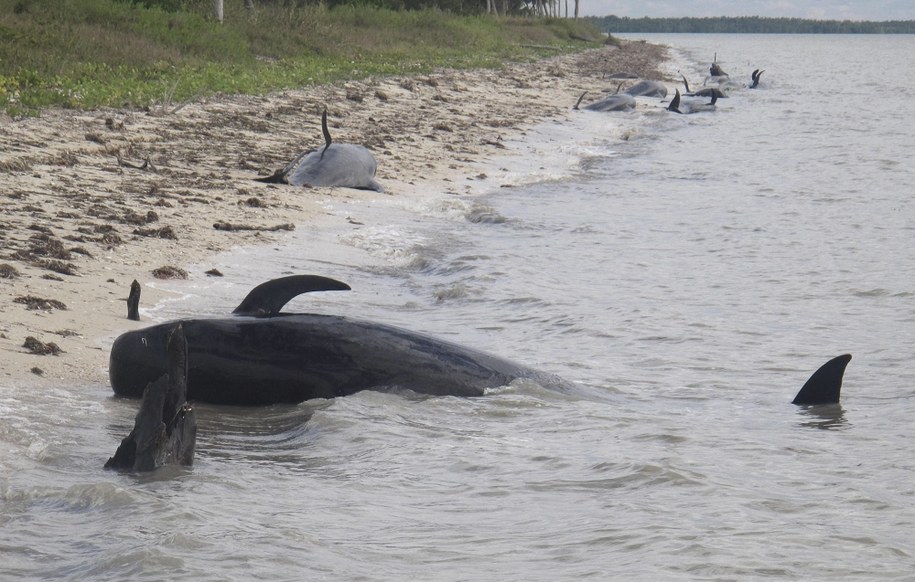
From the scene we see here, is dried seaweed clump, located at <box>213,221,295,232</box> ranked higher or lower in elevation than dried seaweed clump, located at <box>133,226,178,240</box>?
lower

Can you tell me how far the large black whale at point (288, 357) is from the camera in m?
5.79

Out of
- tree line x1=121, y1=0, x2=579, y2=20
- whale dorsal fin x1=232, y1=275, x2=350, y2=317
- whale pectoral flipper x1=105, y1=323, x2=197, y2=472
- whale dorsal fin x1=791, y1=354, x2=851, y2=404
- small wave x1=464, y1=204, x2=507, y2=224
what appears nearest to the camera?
whale pectoral flipper x1=105, y1=323, x2=197, y2=472

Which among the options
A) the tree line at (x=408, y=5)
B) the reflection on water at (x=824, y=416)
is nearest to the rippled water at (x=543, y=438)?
the reflection on water at (x=824, y=416)

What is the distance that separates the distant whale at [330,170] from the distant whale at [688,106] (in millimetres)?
19177

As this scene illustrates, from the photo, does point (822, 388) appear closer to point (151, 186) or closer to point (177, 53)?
point (151, 186)

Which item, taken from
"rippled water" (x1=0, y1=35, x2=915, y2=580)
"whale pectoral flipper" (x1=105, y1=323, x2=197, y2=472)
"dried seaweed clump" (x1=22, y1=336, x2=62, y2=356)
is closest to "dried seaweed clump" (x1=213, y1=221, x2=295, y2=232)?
"rippled water" (x1=0, y1=35, x2=915, y2=580)

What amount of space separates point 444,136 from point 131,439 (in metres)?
15.0

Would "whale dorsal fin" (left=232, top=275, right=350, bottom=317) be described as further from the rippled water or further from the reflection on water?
the reflection on water

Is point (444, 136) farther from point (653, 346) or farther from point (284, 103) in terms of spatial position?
point (653, 346)

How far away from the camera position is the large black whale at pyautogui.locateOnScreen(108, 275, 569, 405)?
5785mm

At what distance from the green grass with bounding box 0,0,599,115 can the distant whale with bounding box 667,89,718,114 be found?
6120 millimetres

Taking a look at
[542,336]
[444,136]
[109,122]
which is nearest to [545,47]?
[444,136]

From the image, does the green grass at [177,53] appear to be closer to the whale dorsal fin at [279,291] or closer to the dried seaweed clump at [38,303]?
the dried seaweed clump at [38,303]

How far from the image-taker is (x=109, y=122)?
1429 centimetres
